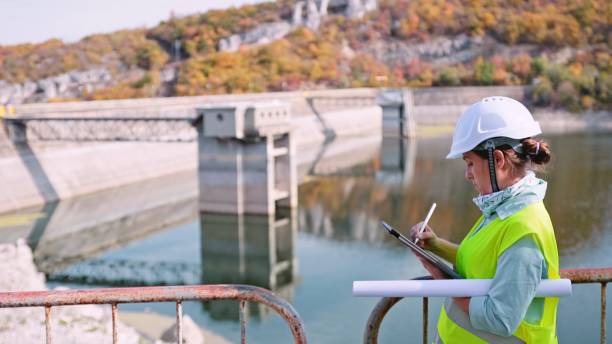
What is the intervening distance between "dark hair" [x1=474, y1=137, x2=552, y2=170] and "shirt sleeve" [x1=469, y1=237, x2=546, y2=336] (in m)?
0.35

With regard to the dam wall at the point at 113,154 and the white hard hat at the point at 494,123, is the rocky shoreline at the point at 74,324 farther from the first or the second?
the dam wall at the point at 113,154

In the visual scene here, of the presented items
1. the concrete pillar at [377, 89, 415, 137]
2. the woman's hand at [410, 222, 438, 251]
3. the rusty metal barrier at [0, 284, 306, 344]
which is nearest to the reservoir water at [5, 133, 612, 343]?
the woman's hand at [410, 222, 438, 251]

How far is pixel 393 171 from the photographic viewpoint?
116 feet

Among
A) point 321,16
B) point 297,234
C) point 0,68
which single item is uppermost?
point 321,16

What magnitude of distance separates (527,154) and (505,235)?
36cm

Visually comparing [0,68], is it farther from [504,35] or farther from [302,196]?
[504,35]

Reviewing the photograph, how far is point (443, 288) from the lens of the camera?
98.3 inches

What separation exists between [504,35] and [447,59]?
273 inches

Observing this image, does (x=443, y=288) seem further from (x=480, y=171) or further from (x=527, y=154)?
(x=527, y=154)

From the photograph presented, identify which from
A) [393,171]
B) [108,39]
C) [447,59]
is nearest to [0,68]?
[108,39]

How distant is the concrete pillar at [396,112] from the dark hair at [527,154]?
51.3 metres

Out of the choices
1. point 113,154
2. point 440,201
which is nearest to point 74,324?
point 440,201

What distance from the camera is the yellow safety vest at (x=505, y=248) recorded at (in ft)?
7.61

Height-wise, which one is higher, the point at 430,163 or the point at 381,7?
the point at 381,7
